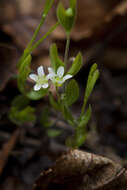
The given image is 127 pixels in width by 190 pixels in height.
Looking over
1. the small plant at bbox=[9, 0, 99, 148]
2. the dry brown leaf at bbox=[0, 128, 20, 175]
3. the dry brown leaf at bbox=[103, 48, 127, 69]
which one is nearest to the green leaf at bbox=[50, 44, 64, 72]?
the small plant at bbox=[9, 0, 99, 148]

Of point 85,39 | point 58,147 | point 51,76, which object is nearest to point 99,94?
point 85,39

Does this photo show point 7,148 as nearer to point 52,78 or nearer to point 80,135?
point 80,135

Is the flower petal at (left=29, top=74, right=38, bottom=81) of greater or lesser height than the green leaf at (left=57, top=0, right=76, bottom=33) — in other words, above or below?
below

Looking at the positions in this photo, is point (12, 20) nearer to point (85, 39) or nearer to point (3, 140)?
point (85, 39)

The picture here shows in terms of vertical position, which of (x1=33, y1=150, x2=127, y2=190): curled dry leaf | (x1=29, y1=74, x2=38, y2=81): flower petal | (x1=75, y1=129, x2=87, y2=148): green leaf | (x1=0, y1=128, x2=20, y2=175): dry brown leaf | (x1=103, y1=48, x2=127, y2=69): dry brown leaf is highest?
(x1=103, y1=48, x2=127, y2=69): dry brown leaf

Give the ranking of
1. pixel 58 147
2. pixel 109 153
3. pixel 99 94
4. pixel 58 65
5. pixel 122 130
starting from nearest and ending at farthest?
pixel 58 65 < pixel 58 147 < pixel 109 153 < pixel 122 130 < pixel 99 94

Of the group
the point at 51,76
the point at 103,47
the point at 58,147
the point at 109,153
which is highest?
the point at 103,47

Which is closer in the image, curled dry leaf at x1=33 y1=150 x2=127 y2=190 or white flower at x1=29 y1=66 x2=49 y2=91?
curled dry leaf at x1=33 y1=150 x2=127 y2=190

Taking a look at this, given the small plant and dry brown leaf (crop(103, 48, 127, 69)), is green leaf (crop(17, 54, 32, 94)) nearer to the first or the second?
the small plant
